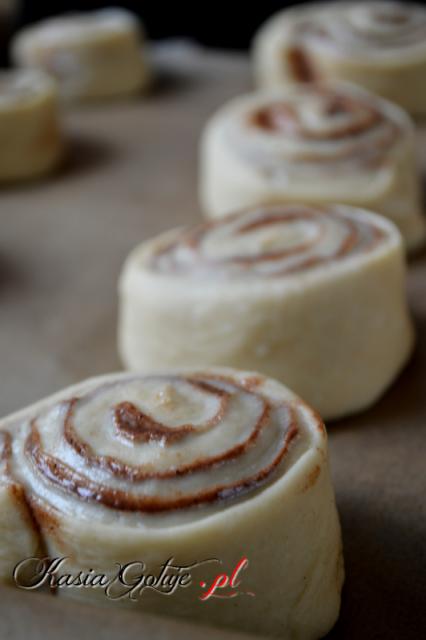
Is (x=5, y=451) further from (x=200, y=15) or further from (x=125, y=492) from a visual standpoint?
(x=200, y=15)

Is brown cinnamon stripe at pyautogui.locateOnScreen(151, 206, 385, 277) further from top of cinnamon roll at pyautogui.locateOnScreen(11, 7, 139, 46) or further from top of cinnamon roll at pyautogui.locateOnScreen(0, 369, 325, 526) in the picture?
top of cinnamon roll at pyautogui.locateOnScreen(11, 7, 139, 46)

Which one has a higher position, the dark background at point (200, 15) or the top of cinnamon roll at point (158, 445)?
the top of cinnamon roll at point (158, 445)

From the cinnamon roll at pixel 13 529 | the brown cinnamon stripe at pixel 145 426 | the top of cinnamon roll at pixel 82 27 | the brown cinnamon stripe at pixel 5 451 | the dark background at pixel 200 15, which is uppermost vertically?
the top of cinnamon roll at pixel 82 27

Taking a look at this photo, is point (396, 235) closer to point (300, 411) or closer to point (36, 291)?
point (300, 411)

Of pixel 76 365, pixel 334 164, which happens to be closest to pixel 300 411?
pixel 76 365

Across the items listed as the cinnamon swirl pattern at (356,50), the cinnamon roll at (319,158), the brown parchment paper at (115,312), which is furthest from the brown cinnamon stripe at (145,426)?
the cinnamon swirl pattern at (356,50)

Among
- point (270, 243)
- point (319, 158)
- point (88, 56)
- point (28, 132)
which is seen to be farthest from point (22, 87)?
point (270, 243)

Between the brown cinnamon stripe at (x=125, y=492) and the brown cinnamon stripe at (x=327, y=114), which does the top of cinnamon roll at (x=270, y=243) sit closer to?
the brown cinnamon stripe at (x=327, y=114)

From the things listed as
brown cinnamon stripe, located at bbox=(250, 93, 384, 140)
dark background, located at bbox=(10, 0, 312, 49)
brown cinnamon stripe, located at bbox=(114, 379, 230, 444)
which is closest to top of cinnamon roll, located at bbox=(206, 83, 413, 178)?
brown cinnamon stripe, located at bbox=(250, 93, 384, 140)
